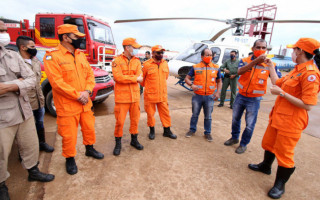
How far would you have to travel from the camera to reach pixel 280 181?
6.99ft

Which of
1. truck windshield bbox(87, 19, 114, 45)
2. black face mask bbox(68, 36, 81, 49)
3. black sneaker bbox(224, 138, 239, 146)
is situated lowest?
black sneaker bbox(224, 138, 239, 146)

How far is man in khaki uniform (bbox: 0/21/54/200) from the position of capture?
171cm

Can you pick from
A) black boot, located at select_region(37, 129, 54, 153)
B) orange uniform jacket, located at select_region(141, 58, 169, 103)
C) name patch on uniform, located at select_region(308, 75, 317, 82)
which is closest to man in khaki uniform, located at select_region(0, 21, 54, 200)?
black boot, located at select_region(37, 129, 54, 153)

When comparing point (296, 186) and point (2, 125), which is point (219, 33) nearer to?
point (296, 186)

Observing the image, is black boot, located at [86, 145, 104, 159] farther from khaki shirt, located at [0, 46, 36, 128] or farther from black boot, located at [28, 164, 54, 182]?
khaki shirt, located at [0, 46, 36, 128]

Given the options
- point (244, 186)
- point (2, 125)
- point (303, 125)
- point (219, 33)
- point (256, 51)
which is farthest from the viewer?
point (219, 33)

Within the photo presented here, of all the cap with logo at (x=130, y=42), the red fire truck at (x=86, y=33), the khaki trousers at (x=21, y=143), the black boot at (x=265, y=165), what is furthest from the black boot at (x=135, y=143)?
the red fire truck at (x=86, y=33)

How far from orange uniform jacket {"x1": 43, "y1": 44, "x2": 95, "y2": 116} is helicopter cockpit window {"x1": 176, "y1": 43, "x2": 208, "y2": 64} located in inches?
205

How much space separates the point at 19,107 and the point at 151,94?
76.1 inches

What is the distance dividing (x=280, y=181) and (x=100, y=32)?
701 centimetres

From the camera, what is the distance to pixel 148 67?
125 inches

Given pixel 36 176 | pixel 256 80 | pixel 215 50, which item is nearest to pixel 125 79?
pixel 36 176

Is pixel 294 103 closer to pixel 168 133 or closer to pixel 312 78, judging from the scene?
pixel 312 78

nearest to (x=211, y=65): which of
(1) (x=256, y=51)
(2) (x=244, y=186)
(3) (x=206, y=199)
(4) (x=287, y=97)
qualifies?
(1) (x=256, y=51)
